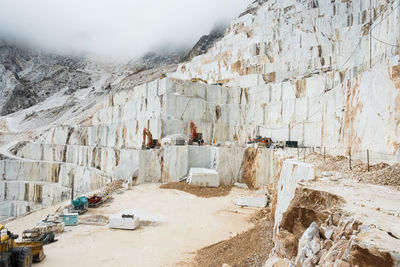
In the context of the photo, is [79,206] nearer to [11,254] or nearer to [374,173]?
[11,254]

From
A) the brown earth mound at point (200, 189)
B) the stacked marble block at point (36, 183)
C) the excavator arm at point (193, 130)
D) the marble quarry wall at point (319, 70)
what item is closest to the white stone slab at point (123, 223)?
the brown earth mound at point (200, 189)

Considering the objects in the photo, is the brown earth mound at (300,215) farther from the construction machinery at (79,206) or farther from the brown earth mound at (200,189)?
the brown earth mound at (200,189)

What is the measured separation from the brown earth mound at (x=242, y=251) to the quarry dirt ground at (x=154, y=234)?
495 millimetres

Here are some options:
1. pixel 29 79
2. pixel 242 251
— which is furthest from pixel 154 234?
pixel 29 79

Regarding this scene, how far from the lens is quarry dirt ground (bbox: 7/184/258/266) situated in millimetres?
7758

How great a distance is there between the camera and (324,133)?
1883 cm

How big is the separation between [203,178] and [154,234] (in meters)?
8.97

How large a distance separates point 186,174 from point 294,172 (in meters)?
12.9

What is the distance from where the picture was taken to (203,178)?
18500 millimetres

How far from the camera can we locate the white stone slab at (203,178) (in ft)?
60.0

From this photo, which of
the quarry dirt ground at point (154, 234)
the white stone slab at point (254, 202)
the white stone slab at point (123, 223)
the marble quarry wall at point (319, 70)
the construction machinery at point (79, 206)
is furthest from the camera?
the white stone slab at point (254, 202)

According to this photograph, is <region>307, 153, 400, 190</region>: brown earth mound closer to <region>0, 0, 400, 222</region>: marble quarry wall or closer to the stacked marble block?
<region>0, 0, 400, 222</region>: marble quarry wall

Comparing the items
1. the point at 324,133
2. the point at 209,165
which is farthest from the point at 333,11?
the point at 209,165

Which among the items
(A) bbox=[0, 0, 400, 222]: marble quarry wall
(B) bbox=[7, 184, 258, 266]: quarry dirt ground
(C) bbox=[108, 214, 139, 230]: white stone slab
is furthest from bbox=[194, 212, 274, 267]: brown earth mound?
(A) bbox=[0, 0, 400, 222]: marble quarry wall
